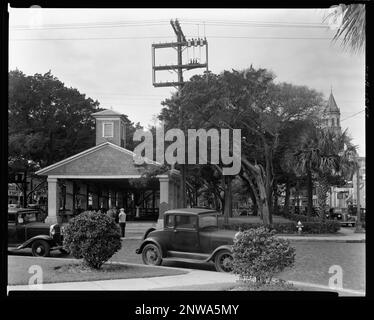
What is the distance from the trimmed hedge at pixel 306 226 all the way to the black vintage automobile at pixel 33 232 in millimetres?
3998

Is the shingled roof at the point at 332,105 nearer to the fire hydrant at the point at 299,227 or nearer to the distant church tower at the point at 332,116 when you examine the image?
the distant church tower at the point at 332,116

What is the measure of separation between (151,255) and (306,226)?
3346 millimetres

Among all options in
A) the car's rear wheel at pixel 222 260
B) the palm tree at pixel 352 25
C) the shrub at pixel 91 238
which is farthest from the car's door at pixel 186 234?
the palm tree at pixel 352 25

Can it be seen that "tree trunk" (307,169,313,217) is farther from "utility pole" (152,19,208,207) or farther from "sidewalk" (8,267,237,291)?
"utility pole" (152,19,208,207)

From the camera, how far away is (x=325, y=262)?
634 centimetres

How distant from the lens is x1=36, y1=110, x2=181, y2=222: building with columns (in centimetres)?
748

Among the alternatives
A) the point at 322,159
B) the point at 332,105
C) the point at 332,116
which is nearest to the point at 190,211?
the point at 322,159

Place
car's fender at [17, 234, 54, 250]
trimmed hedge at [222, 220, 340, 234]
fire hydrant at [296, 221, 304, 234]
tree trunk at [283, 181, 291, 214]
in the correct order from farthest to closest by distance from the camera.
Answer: car's fender at [17, 234, 54, 250] → tree trunk at [283, 181, 291, 214] → fire hydrant at [296, 221, 304, 234] → trimmed hedge at [222, 220, 340, 234]

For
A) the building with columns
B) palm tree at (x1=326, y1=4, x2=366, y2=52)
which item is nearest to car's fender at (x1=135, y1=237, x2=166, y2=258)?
the building with columns

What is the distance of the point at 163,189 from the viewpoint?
25.8 feet

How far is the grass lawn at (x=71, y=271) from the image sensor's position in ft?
18.7

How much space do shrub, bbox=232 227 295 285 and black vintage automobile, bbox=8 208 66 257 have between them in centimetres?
433
